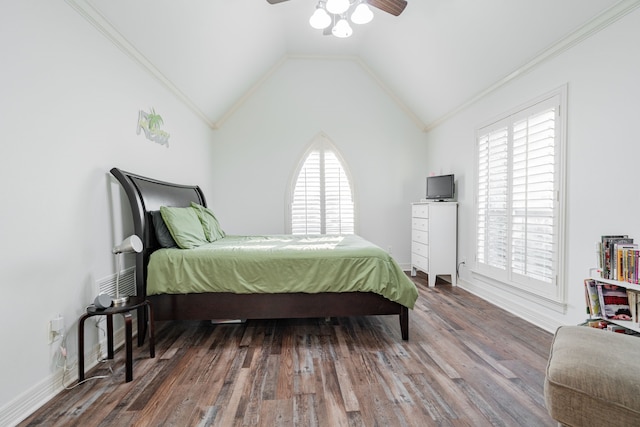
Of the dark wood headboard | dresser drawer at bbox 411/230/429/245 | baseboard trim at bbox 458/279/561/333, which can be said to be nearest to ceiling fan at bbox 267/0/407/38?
the dark wood headboard

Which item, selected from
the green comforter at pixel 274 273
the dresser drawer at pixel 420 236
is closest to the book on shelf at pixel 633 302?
the green comforter at pixel 274 273

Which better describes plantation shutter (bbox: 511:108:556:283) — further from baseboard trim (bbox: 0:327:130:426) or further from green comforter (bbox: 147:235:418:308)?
baseboard trim (bbox: 0:327:130:426)

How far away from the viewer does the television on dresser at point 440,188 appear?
4184mm

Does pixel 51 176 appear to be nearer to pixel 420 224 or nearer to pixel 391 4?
pixel 391 4

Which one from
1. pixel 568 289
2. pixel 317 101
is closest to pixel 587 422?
pixel 568 289

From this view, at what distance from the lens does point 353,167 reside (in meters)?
4.98

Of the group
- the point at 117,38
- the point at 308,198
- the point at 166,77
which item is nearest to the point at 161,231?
the point at 117,38

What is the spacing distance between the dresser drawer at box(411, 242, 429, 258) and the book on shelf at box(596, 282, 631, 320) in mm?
2247

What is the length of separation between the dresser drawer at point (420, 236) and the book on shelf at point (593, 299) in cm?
217

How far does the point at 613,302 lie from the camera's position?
192 cm

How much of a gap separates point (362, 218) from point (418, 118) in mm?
1972

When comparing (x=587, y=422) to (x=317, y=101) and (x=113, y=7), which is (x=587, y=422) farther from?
(x=317, y=101)

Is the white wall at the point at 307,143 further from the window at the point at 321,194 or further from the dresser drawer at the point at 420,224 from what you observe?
the dresser drawer at the point at 420,224

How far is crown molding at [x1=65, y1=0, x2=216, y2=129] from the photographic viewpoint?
1.97 meters
